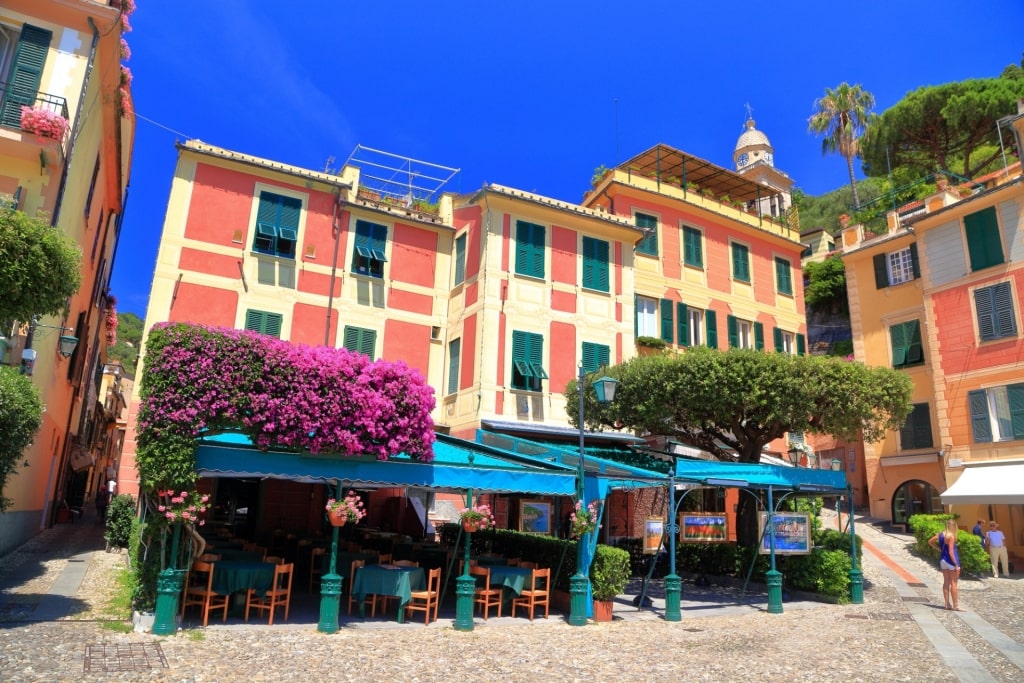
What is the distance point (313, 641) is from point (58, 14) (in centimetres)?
1310

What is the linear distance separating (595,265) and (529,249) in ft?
7.98

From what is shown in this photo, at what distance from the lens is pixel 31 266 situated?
7914 millimetres

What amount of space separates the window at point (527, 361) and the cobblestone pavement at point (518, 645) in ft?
24.7

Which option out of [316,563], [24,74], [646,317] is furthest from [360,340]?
[24,74]

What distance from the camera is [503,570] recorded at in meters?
11.6

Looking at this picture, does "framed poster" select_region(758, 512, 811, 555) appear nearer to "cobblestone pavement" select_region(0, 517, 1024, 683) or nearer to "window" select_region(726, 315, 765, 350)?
"cobblestone pavement" select_region(0, 517, 1024, 683)

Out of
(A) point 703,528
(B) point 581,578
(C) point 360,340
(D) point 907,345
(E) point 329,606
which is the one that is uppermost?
(D) point 907,345

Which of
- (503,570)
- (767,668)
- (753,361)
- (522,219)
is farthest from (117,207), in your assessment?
(767,668)

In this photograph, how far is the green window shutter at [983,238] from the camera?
22.0 metres

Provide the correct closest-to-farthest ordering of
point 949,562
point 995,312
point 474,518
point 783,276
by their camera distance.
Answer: point 474,518
point 949,562
point 995,312
point 783,276

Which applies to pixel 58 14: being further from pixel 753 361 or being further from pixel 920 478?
pixel 920 478

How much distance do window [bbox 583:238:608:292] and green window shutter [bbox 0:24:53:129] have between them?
1464 cm

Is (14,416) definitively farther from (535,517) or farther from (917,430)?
(917,430)

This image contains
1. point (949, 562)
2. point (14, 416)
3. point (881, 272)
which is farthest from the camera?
point (881, 272)
